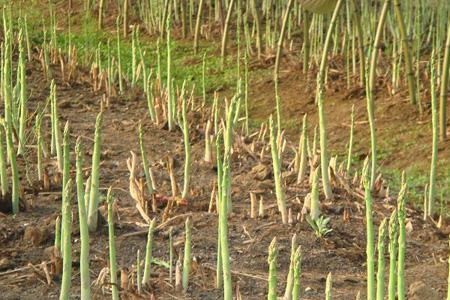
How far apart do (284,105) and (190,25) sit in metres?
1.99

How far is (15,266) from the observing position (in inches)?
97.3

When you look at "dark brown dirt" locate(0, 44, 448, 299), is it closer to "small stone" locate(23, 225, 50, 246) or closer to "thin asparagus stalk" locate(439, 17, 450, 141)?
"small stone" locate(23, 225, 50, 246)

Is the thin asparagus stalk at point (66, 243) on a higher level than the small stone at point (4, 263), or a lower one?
higher

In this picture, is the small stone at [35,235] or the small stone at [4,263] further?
the small stone at [35,235]

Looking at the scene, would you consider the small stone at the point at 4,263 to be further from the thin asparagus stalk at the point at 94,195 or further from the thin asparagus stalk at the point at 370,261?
the thin asparagus stalk at the point at 370,261

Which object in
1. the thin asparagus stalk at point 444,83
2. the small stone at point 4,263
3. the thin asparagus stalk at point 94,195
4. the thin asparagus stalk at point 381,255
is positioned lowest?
the thin asparagus stalk at point 444,83

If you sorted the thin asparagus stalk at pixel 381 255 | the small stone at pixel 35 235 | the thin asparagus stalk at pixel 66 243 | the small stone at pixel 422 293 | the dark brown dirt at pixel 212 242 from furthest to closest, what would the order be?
the small stone at pixel 35 235, the dark brown dirt at pixel 212 242, the small stone at pixel 422 293, the thin asparagus stalk at pixel 66 243, the thin asparagus stalk at pixel 381 255

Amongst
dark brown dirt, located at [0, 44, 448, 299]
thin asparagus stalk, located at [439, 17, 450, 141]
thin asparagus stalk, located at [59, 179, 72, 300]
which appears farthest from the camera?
thin asparagus stalk, located at [439, 17, 450, 141]

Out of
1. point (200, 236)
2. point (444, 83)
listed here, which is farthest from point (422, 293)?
point (444, 83)

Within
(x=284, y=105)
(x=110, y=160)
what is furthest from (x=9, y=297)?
(x=284, y=105)

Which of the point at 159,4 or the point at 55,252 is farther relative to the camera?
the point at 159,4

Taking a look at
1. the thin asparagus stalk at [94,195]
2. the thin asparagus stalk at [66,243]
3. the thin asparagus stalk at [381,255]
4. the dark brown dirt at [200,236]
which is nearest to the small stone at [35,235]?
the dark brown dirt at [200,236]

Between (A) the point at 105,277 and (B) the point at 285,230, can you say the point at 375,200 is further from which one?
(A) the point at 105,277

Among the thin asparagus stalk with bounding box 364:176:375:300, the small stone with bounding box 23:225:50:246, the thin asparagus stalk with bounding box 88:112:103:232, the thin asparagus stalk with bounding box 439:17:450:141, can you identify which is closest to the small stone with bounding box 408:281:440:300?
the thin asparagus stalk with bounding box 364:176:375:300
